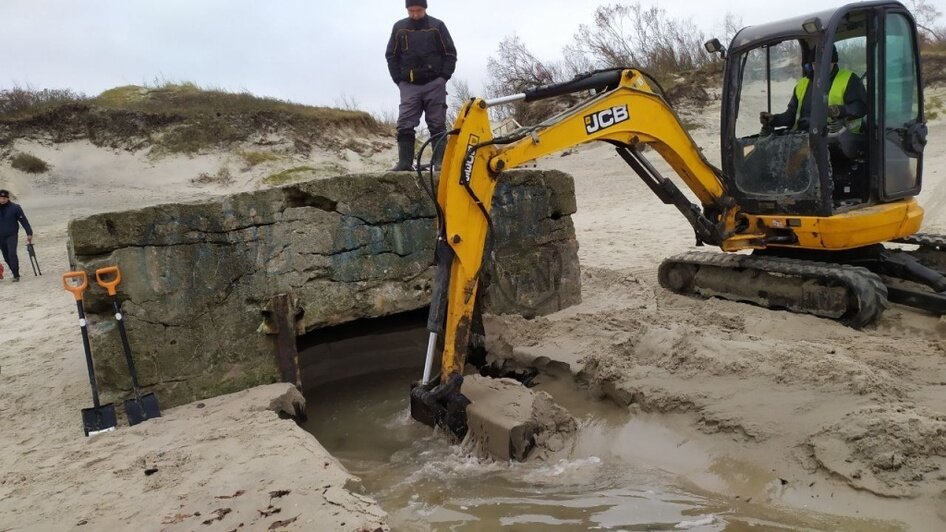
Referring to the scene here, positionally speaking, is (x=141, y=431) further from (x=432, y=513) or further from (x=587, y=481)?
(x=587, y=481)

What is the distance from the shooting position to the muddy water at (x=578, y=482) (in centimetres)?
268

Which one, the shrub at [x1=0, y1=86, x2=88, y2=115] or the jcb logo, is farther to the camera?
the shrub at [x1=0, y1=86, x2=88, y2=115]

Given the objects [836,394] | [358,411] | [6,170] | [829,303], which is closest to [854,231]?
[829,303]

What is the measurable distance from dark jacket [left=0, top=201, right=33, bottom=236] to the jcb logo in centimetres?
917

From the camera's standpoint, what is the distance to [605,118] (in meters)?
4.32

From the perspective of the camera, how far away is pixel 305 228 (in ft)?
14.3

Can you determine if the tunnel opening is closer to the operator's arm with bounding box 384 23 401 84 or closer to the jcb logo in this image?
the jcb logo

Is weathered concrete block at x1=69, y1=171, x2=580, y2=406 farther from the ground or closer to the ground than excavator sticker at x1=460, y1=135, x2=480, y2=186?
closer to the ground

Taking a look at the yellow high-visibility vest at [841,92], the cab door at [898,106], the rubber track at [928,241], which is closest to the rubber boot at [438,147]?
the yellow high-visibility vest at [841,92]

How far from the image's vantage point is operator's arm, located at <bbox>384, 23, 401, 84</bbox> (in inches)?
221

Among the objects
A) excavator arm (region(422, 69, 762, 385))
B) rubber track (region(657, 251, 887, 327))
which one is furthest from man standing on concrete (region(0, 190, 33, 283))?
rubber track (region(657, 251, 887, 327))

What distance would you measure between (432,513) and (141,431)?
1.84 metres

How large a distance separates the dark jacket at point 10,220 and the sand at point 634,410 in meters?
4.45

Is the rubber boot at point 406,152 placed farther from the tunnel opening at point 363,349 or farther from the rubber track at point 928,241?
the rubber track at point 928,241
